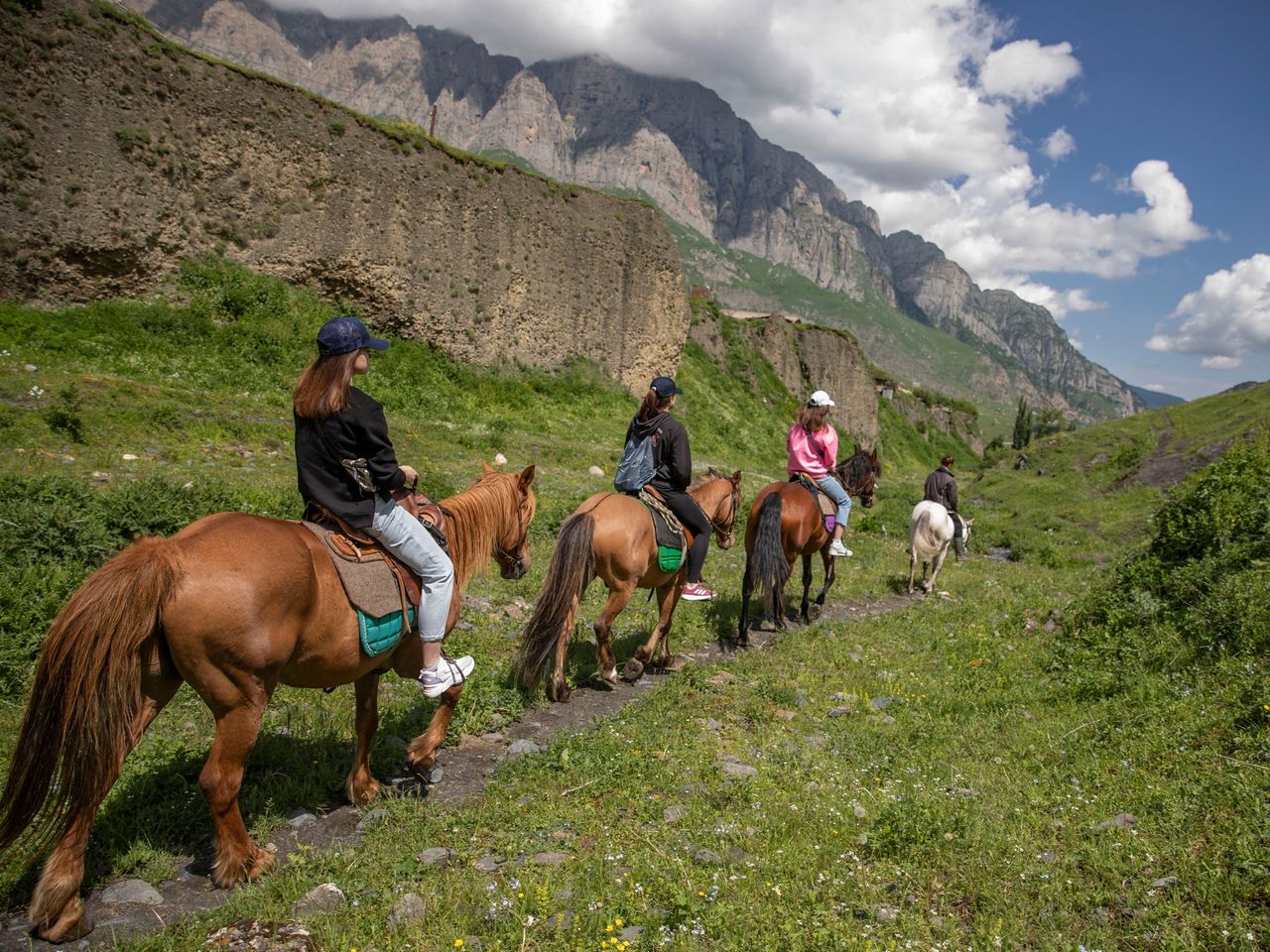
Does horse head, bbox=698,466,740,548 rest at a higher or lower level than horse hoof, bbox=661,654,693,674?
higher

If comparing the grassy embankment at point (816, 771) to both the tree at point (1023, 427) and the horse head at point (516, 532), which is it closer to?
the horse head at point (516, 532)

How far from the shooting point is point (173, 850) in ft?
14.1

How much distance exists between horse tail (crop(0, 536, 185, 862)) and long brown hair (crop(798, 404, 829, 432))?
28.8ft

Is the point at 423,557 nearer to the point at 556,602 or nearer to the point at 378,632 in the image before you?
the point at 378,632

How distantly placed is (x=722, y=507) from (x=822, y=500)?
262 cm

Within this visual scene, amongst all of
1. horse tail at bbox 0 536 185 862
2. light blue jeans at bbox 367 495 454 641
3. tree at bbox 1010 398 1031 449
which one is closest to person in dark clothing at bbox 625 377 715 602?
light blue jeans at bbox 367 495 454 641

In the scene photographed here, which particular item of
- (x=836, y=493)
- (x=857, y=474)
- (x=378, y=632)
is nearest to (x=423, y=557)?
(x=378, y=632)

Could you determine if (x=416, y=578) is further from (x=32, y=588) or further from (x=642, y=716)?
(x=32, y=588)

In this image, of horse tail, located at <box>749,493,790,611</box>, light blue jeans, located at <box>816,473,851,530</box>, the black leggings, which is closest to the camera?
the black leggings

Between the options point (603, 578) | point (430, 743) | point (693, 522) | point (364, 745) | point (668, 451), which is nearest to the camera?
point (364, 745)

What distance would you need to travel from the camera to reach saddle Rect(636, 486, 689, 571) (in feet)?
26.6

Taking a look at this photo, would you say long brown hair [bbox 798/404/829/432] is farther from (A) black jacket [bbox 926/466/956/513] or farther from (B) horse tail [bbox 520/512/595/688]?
(A) black jacket [bbox 926/466/956/513]

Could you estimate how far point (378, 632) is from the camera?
4844 mm

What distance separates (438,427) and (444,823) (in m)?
16.1
